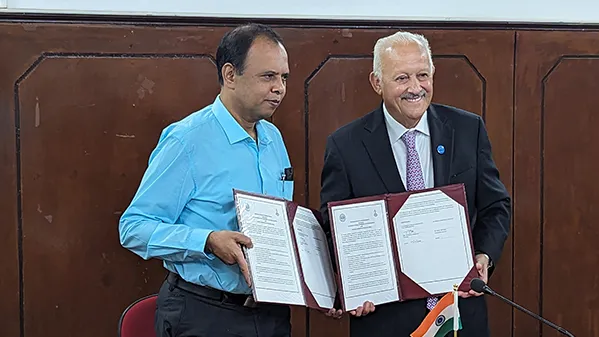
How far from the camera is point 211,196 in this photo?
1864 millimetres

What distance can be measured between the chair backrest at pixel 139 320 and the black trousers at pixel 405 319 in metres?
0.60

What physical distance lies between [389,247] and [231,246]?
0.47 metres

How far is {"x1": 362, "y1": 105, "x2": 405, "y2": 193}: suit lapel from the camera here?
2.04m

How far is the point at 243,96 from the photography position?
1.91 m

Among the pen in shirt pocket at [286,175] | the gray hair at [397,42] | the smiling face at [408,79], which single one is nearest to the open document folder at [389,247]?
the pen in shirt pocket at [286,175]

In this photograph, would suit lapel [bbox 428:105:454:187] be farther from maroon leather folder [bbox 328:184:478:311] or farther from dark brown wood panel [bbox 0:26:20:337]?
dark brown wood panel [bbox 0:26:20:337]

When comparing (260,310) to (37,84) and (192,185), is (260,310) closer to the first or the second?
(192,185)

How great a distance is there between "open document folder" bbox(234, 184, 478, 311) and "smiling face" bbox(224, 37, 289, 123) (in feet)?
0.86

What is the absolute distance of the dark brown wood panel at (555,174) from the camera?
11.0 feet

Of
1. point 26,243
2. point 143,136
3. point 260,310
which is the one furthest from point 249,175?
point 26,243

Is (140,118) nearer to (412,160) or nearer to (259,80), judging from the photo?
(259,80)

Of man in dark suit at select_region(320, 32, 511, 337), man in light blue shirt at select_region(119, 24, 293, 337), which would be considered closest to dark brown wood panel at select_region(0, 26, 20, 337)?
man in light blue shirt at select_region(119, 24, 293, 337)

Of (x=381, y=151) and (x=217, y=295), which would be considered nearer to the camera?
(x=217, y=295)

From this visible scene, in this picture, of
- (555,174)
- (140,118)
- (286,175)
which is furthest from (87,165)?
(555,174)
